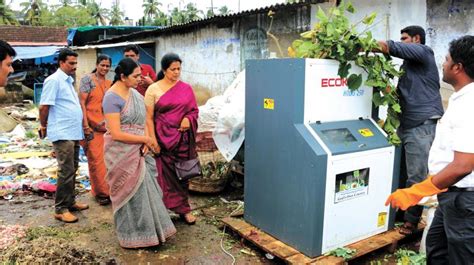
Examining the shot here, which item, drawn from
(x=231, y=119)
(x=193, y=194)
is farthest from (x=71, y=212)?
(x=231, y=119)

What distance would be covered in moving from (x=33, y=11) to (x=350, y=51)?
4478 centimetres

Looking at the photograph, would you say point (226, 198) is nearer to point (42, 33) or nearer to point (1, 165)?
point (1, 165)

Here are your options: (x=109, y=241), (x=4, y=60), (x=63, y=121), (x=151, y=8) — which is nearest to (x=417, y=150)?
(x=109, y=241)

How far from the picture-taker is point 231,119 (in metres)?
4.26

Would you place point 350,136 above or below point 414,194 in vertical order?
above

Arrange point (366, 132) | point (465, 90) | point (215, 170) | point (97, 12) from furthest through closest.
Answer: point (97, 12) < point (215, 170) < point (366, 132) < point (465, 90)

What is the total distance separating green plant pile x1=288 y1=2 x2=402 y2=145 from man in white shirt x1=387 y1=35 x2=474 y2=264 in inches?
36.8

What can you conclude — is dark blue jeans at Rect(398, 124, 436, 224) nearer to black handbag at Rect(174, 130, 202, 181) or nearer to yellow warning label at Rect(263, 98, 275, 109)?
yellow warning label at Rect(263, 98, 275, 109)

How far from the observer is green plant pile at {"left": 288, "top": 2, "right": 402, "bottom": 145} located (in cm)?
304

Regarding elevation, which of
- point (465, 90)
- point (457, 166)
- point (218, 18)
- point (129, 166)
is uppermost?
point (218, 18)

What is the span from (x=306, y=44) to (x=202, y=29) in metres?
6.64

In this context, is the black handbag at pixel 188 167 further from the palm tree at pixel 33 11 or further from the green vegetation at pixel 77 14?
the palm tree at pixel 33 11

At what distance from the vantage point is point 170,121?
12.4 feet

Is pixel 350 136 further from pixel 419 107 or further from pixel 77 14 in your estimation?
pixel 77 14
